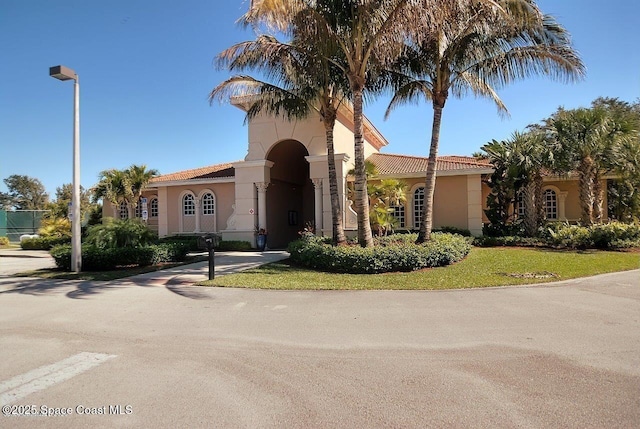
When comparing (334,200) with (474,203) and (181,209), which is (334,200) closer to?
(474,203)

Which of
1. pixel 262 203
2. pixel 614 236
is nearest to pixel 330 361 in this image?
pixel 614 236

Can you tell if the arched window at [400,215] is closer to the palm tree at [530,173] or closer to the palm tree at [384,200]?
the palm tree at [384,200]

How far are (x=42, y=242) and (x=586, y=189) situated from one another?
2887 cm

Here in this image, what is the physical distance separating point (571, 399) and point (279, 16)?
12.3 metres

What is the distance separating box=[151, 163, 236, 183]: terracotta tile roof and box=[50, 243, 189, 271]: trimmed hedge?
355 inches

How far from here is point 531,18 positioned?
13094mm

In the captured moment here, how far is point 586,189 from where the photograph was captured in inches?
695

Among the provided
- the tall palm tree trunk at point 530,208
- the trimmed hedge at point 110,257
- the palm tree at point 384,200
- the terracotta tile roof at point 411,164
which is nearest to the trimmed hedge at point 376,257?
the palm tree at point 384,200

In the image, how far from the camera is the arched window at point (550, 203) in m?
22.1

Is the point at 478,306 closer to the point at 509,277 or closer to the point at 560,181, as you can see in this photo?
the point at 509,277

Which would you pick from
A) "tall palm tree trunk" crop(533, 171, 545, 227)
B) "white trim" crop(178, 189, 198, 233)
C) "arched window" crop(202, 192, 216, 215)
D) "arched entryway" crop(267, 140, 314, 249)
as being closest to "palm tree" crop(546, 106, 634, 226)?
"tall palm tree trunk" crop(533, 171, 545, 227)

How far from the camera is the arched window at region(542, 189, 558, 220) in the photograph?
22.1m

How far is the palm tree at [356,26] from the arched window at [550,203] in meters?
13.5

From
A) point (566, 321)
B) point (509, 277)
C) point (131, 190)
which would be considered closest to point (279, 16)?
point (509, 277)
